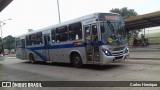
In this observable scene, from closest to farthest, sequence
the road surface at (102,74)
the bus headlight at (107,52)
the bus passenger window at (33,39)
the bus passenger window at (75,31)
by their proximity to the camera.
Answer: the road surface at (102,74), the bus headlight at (107,52), the bus passenger window at (75,31), the bus passenger window at (33,39)

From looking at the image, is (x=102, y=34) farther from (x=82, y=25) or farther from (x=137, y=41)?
(x=137, y=41)

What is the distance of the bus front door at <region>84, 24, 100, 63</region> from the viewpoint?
12305 millimetres

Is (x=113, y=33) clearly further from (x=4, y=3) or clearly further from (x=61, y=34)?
(x=4, y=3)

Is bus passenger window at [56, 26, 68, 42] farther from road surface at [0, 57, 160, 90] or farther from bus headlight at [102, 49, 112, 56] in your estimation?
bus headlight at [102, 49, 112, 56]

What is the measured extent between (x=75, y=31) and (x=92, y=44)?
1.83 metres

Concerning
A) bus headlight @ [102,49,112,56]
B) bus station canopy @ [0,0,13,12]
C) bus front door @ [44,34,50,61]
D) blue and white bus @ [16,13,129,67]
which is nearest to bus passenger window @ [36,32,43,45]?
bus front door @ [44,34,50,61]

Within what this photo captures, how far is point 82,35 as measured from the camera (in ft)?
43.5

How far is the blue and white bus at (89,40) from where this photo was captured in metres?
12.1

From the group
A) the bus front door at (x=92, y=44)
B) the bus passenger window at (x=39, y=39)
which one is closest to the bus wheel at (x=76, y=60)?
the bus front door at (x=92, y=44)

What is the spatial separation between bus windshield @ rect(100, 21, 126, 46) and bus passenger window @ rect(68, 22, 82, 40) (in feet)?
5.82

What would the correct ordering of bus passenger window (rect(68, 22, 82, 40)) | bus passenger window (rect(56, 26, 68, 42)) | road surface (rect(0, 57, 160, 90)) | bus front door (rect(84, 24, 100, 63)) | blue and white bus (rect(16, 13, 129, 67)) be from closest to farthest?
road surface (rect(0, 57, 160, 90)), blue and white bus (rect(16, 13, 129, 67)), bus front door (rect(84, 24, 100, 63)), bus passenger window (rect(68, 22, 82, 40)), bus passenger window (rect(56, 26, 68, 42))

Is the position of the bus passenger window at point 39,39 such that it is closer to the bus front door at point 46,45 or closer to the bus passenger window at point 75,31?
the bus front door at point 46,45

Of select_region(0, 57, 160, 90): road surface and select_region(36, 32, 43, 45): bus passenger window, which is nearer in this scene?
select_region(0, 57, 160, 90): road surface

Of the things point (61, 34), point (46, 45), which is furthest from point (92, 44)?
point (46, 45)
